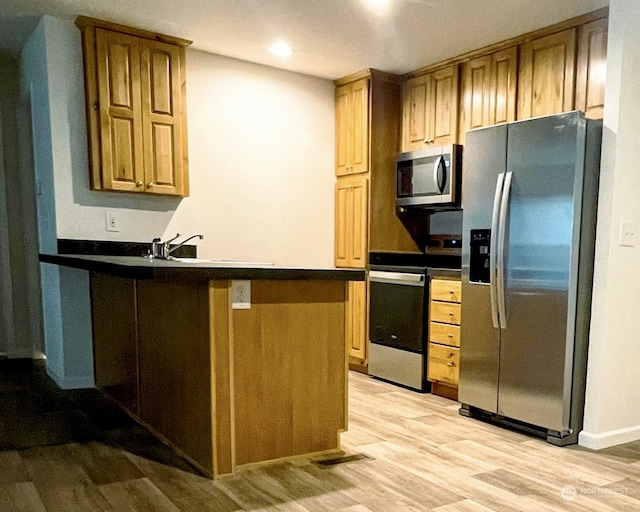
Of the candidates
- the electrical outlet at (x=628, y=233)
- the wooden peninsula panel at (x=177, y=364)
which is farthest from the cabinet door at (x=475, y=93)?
the wooden peninsula panel at (x=177, y=364)

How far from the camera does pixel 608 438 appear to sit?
260 cm

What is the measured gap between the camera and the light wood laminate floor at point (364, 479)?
6.34ft

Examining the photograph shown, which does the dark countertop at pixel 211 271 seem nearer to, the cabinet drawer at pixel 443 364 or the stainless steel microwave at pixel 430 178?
the cabinet drawer at pixel 443 364

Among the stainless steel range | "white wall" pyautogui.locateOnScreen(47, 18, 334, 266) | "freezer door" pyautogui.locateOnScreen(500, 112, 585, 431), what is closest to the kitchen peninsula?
"white wall" pyautogui.locateOnScreen(47, 18, 334, 266)

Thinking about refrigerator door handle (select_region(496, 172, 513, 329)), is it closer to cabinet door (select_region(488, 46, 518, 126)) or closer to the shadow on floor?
cabinet door (select_region(488, 46, 518, 126))

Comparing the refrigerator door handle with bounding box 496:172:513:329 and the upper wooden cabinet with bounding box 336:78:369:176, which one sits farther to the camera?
the upper wooden cabinet with bounding box 336:78:369:176

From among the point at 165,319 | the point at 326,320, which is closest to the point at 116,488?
the point at 165,319

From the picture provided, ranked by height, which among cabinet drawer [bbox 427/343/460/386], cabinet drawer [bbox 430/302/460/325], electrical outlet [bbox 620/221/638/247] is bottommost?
cabinet drawer [bbox 427/343/460/386]

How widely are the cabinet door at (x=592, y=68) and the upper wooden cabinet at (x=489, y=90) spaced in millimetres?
431

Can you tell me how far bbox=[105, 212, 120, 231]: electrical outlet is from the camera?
3332 millimetres

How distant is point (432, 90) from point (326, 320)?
7.70ft

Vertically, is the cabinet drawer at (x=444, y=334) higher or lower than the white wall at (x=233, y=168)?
lower

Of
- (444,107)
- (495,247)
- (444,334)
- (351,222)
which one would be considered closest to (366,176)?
(351,222)

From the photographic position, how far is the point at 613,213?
2.51 meters
